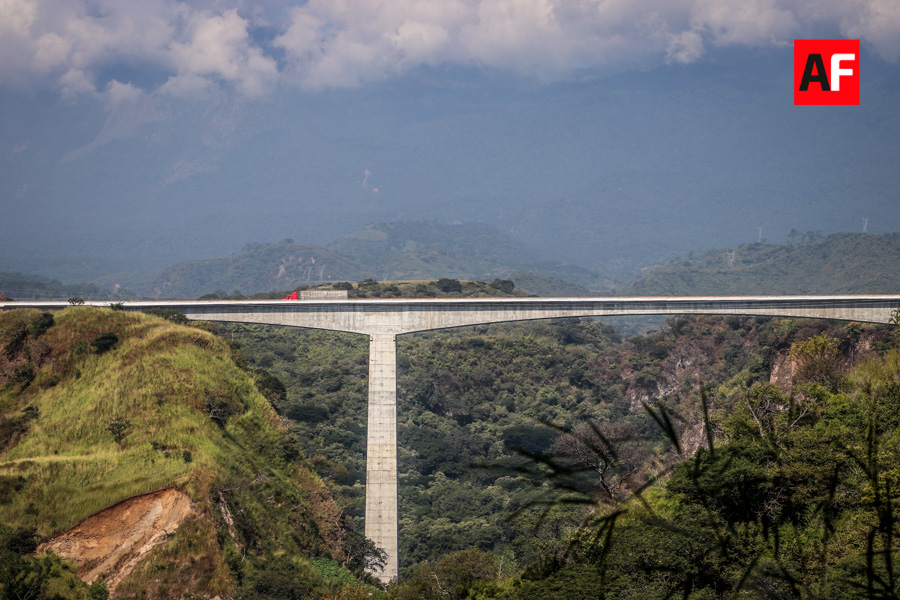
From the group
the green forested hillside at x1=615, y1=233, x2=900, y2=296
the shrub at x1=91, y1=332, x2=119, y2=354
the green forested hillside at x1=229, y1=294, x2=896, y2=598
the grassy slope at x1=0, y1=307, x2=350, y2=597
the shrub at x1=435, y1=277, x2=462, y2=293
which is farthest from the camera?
the green forested hillside at x1=615, y1=233, x2=900, y2=296

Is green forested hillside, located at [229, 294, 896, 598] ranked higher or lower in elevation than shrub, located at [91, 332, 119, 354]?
lower

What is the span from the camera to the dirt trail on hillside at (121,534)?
26.8 meters

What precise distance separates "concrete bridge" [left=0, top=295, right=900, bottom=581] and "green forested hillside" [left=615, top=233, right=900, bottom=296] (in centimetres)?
10057

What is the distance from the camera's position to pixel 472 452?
58594 millimetres

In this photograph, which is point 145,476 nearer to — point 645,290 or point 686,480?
point 686,480

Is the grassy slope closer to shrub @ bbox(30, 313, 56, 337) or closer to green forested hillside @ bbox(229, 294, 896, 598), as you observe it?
shrub @ bbox(30, 313, 56, 337)

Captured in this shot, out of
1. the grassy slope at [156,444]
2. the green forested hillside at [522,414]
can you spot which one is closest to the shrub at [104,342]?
the grassy slope at [156,444]

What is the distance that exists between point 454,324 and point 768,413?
18462 millimetres

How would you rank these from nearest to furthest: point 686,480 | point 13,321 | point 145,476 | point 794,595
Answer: point 794,595 < point 686,480 < point 145,476 < point 13,321

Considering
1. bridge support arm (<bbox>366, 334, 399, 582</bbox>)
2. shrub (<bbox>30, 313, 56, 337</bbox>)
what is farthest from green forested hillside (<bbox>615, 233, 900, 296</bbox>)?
shrub (<bbox>30, 313, 56, 337</bbox>)

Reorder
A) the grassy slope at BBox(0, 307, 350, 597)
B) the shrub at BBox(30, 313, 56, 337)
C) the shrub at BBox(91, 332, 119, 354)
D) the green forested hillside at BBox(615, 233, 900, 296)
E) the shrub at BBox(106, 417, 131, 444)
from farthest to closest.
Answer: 1. the green forested hillside at BBox(615, 233, 900, 296)
2. the shrub at BBox(30, 313, 56, 337)
3. the shrub at BBox(91, 332, 119, 354)
4. the shrub at BBox(106, 417, 131, 444)
5. the grassy slope at BBox(0, 307, 350, 597)

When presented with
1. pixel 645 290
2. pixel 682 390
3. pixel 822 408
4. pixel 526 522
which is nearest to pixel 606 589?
pixel 526 522

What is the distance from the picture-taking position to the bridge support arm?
139 ft

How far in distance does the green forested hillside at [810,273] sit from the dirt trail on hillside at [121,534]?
132 meters
